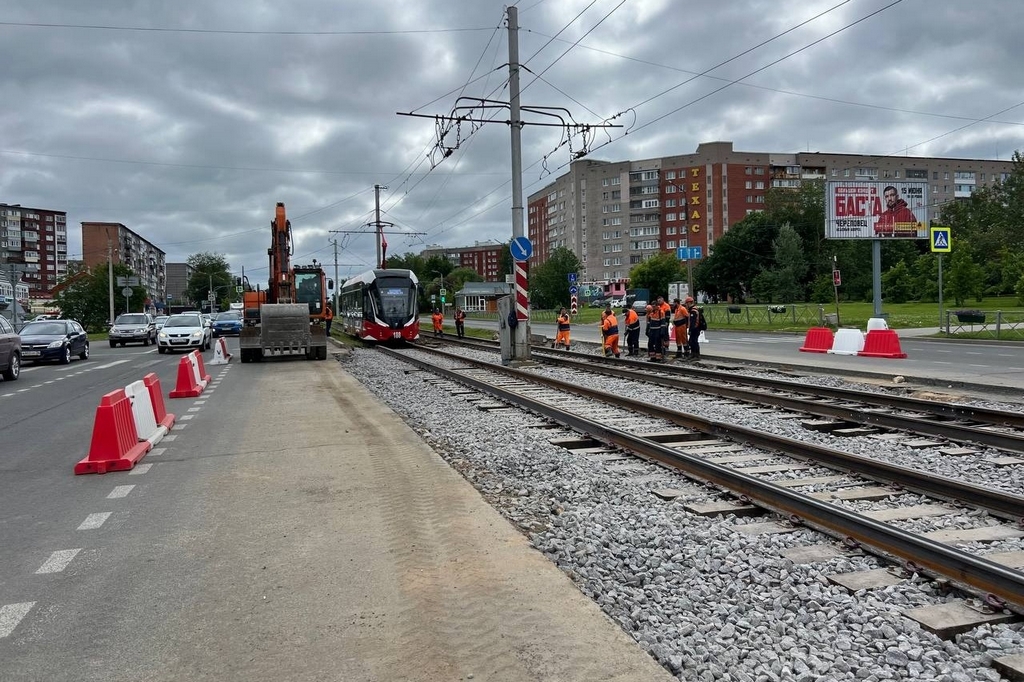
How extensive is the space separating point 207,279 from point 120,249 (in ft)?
115

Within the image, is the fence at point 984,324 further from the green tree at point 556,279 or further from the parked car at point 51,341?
the green tree at point 556,279

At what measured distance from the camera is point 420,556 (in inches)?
202

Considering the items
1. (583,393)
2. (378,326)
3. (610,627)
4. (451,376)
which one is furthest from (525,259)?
(610,627)

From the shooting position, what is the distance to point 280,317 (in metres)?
24.6

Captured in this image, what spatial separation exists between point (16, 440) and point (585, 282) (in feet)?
393

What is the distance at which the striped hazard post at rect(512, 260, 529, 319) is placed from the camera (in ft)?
67.1

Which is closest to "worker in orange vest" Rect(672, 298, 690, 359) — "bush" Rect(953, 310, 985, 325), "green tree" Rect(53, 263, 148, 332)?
"bush" Rect(953, 310, 985, 325)

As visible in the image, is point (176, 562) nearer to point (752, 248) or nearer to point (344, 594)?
point (344, 594)

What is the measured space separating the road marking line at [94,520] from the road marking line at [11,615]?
66.5 inches

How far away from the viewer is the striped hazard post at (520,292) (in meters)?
20.5

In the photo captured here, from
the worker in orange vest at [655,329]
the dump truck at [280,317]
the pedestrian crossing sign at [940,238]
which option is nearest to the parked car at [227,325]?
the dump truck at [280,317]

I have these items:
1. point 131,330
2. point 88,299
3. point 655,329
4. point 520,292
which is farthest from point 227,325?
point 655,329

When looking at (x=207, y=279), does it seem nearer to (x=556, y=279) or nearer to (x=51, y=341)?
(x=556, y=279)

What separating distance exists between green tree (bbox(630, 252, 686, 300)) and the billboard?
62.9 m
